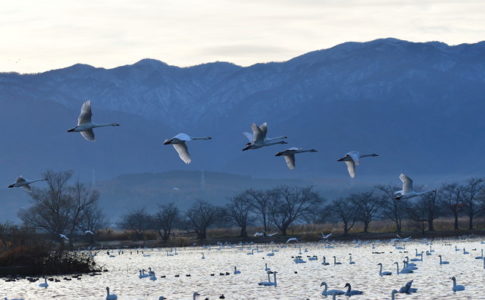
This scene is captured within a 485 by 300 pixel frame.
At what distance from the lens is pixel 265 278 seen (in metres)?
69.4

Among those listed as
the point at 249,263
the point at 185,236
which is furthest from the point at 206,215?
the point at 249,263

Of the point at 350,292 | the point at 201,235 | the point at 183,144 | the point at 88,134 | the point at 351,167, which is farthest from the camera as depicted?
the point at 201,235

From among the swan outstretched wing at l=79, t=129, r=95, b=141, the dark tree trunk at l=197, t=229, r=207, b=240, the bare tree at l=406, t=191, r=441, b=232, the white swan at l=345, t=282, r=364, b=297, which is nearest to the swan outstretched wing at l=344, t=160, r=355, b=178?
the white swan at l=345, t=282, r=364, b=297

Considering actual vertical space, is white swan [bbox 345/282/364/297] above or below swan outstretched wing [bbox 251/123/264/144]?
below

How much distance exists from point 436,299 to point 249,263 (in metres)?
32.5

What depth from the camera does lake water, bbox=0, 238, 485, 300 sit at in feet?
195

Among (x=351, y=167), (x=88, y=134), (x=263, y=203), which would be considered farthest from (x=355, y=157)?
(x=263, y=203)

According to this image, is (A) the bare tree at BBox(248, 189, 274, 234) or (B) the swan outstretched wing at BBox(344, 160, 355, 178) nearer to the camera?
(B) the swan outstretched wing at BBox(344, 160, 355, 178)

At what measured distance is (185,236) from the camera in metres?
140

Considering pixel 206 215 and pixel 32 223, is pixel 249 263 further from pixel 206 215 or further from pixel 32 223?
pixel 206 215

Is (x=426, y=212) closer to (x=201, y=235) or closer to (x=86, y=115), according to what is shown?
(x=201, y=235)

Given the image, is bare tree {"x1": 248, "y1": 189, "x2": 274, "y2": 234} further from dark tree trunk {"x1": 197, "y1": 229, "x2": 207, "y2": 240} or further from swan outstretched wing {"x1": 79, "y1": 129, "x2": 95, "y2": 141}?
swan outstretched wing {"x1": 79, "y1": 129, "x2": 95, "y2": 141}

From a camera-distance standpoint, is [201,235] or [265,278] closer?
[265,278]

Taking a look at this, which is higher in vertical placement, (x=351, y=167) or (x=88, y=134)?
(x=88, y=134)
